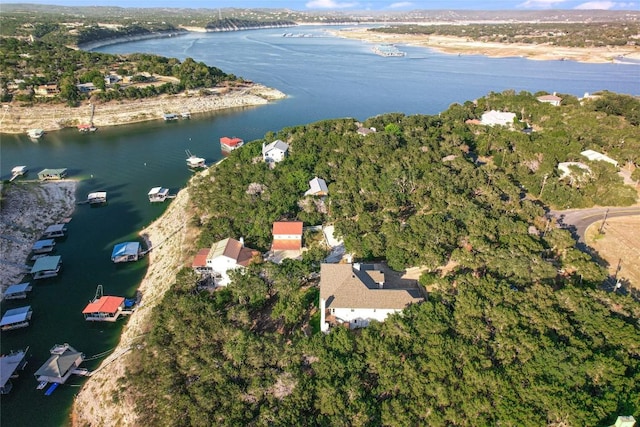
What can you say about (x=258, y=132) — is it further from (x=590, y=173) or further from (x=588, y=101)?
(x=588, y=101)

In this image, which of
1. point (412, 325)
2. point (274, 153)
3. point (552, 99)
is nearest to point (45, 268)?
point (274, 153)

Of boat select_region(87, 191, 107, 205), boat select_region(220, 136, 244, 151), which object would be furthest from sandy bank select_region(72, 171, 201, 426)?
boat select_region(220, 136, 244, 151)

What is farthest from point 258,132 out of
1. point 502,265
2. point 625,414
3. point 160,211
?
point 625,414

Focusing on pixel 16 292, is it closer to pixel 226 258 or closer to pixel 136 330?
pixel 136 330

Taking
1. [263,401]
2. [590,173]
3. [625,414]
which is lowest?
[263,401]

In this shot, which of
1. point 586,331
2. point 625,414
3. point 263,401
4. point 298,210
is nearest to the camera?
point 625,414

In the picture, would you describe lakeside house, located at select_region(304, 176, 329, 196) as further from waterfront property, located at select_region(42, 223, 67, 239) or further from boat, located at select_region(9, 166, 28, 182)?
boat, located at select_region(9, 166, 28, 182)
